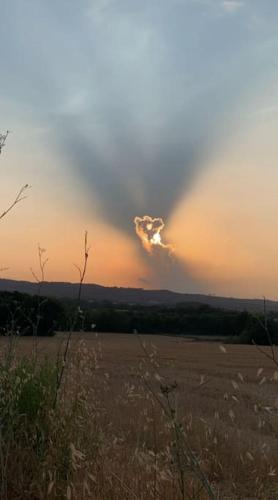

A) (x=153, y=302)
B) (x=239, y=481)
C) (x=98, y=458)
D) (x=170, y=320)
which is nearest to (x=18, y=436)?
(x=98, y=458)

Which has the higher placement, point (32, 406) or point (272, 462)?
point (32, 406)

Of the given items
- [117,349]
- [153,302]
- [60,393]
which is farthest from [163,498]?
[153,302]

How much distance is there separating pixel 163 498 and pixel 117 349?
1396 inches

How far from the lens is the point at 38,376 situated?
5.14 meters

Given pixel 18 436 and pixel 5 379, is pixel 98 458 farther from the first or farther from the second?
pixel 5 379

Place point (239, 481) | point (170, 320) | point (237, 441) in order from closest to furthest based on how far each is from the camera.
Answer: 1. point (239, 481)
2. point (237, 441)
3. point (170, 320)

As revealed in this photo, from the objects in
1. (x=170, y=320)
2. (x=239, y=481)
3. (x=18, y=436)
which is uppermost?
(x=170, y=320)

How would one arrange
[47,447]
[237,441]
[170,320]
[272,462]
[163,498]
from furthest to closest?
[170,320] < [237,441] < [272,462] < [47,447] < [163,498]

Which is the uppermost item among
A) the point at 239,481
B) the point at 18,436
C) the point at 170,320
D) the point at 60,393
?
the point at 170,320

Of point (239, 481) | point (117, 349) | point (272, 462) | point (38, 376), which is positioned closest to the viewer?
point (38, 376)

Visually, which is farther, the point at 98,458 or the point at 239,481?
the point at 239,481

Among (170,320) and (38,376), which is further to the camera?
(170,320)

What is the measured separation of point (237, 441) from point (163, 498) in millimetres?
4024

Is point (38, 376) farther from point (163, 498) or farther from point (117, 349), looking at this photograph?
point (117, 349)
